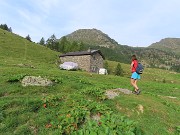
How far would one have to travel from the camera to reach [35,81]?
1527 centimetres

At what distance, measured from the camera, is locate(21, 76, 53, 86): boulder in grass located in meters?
15.1

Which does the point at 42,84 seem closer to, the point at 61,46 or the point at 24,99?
the point at 24,99

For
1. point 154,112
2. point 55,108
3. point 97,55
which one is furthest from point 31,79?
point 97,55

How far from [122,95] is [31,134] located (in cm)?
731

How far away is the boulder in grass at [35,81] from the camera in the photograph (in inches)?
593

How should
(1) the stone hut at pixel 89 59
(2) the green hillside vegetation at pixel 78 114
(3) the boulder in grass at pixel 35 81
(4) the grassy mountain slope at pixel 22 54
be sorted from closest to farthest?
(2) the green hillside vegetation at pixel 78 114, (3) the boulder in grass at pixel 35 81, (4) the grassy mountain slope at pixel 22 54, (1) the stone hut at pixel 89 59

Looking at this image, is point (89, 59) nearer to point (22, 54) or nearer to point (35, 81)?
point (22, 54)

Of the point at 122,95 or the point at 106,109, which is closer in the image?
the point at 106,109

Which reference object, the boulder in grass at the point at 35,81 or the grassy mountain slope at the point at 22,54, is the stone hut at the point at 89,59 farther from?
the boulder in grass at the point at 35,81

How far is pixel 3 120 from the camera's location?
10.0 meters

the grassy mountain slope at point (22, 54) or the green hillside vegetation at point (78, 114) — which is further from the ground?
the grassy mountain slope at point (22, 54)

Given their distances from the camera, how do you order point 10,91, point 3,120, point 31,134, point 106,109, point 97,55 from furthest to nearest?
point 97,55 → point 10,91 → point 106,109 → point 3,120 → point 31,134

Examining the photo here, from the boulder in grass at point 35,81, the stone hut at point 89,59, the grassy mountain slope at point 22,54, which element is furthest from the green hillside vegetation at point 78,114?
the stone hut at point 89,59

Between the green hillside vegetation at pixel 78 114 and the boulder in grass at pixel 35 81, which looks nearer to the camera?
the green hillside vegetation at pixel 78 114
